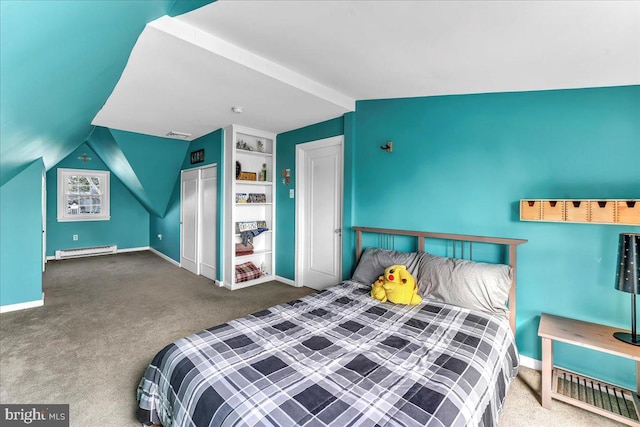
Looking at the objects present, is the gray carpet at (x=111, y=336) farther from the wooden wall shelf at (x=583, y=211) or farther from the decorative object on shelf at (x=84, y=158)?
the decorative object on shelf at (x=84, y=158)

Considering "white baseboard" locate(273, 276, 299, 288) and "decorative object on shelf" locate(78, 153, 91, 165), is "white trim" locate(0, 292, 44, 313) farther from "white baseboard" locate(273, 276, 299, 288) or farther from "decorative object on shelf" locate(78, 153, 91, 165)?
"decorative object on shelf" locate(78, 153, 91, 165)

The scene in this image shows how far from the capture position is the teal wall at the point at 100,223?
5.87 meters

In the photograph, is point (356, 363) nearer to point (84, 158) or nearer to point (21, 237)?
point (21, 237)

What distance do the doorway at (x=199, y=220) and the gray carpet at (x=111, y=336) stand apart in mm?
300

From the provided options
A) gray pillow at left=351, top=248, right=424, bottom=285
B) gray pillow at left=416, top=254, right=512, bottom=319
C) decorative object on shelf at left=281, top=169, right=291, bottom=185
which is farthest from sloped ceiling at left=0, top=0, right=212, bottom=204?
gray pillow at left=416, top=254, right=512, bottom=319

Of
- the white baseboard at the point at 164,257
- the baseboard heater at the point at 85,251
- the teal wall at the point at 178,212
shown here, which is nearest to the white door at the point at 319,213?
the teal wall at the point at 178,212

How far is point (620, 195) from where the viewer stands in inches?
75.2

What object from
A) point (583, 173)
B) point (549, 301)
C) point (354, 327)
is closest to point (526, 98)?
point (583, 173)

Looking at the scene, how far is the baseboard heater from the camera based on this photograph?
5898mm

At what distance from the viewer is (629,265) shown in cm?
166

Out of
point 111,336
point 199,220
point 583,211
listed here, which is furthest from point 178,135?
point 583,211

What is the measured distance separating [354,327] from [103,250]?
268 inches

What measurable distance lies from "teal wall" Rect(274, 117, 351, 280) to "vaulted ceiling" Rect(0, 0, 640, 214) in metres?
1.20
